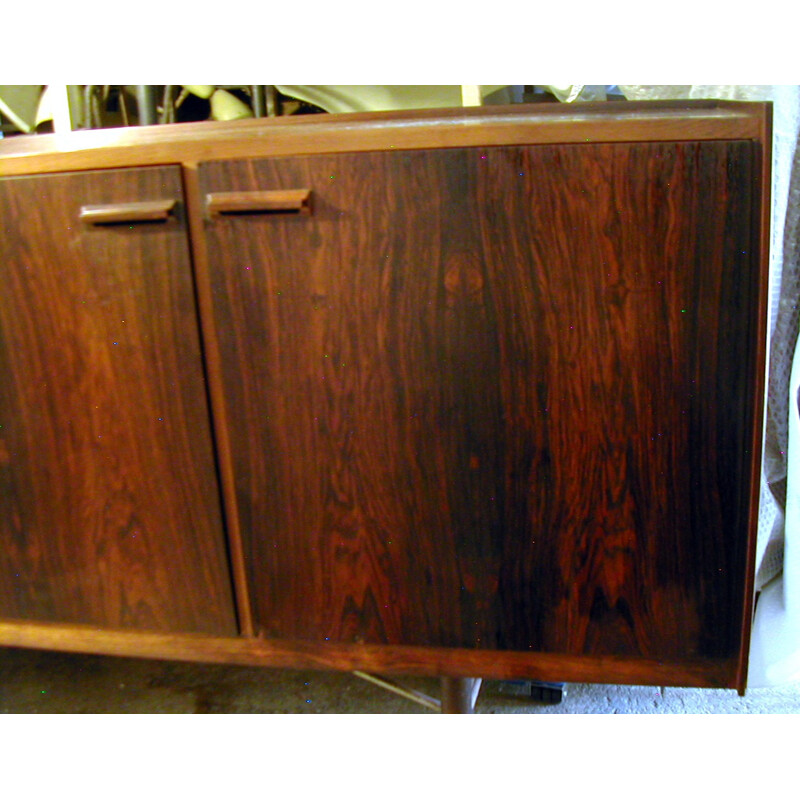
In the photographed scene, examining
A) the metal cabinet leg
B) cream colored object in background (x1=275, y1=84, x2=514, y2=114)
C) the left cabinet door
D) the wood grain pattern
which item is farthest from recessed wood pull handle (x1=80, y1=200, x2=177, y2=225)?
the metal cabinet leg

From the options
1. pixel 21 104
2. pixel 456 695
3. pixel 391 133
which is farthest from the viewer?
pixel 21 104

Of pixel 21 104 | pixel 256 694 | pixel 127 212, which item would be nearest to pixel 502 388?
pixel 127 212

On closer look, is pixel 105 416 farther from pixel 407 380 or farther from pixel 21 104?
pixel 21 104

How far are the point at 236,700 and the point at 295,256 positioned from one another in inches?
24.0

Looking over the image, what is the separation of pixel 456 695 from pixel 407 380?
1.20ft

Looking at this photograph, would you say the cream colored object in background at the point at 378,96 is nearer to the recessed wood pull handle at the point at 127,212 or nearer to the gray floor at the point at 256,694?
the recessed wood pull handle at the point at 127,212

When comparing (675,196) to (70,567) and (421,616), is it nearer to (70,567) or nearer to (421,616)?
(421,616)

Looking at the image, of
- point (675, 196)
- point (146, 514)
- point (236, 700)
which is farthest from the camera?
point (236, 700)

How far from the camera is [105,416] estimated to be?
0.55 metres

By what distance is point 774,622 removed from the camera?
0.63m

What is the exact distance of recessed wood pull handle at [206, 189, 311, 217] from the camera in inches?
18.6

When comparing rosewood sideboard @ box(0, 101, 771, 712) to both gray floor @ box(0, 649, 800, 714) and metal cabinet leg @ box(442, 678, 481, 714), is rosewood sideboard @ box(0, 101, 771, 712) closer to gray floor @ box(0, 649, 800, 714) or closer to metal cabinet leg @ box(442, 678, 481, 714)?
metal cabinet leg @ box(442, 678, 481, 714)

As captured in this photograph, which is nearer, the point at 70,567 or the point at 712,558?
the point at 712,558

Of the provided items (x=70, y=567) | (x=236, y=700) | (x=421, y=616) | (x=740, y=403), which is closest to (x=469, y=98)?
(x=740, y=403)
